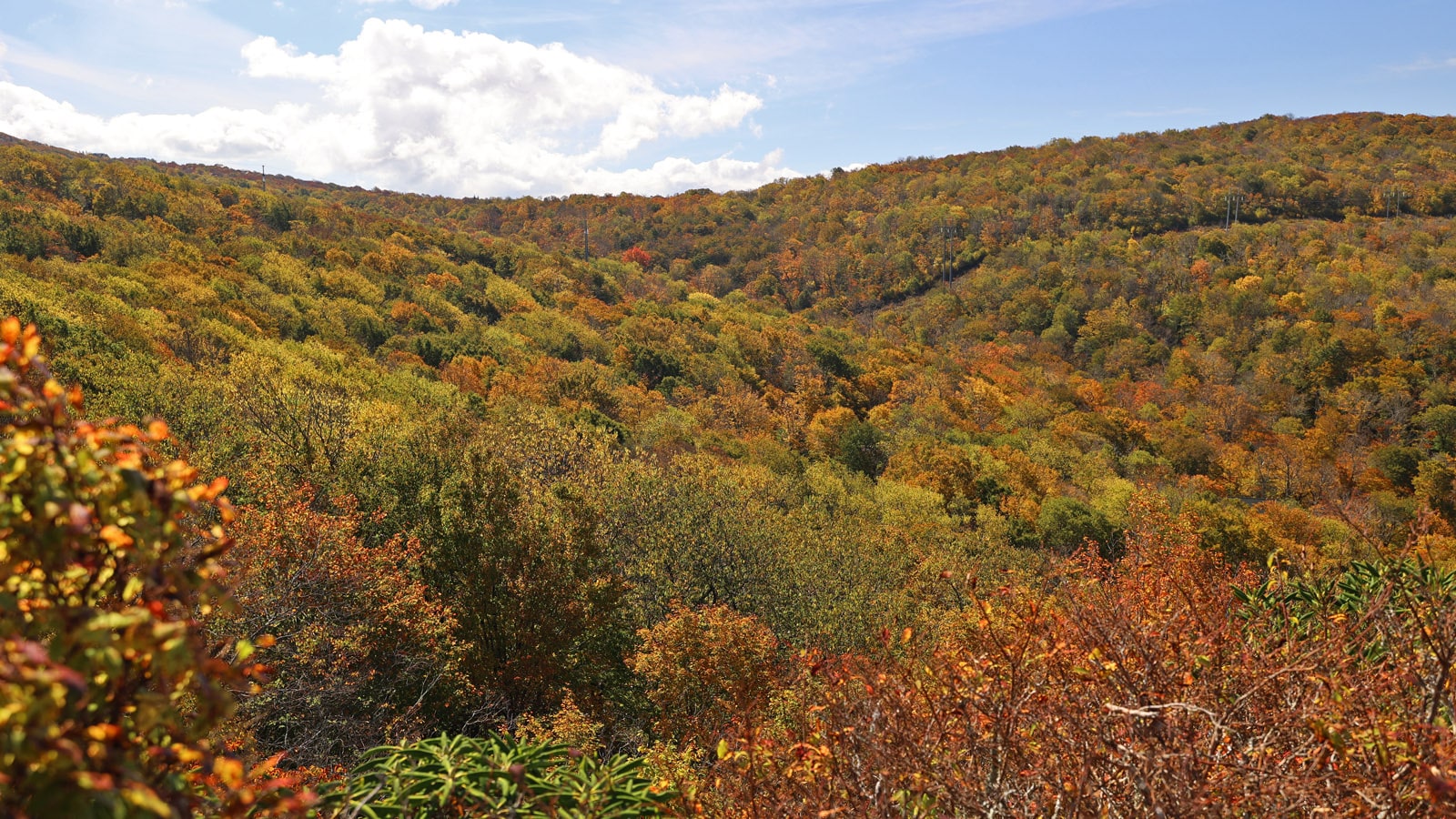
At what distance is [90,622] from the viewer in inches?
54.0

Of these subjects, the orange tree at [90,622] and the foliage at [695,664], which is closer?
the orange tree at [90,622]

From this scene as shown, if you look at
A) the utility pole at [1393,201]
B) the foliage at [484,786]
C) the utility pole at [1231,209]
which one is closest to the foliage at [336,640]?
the foliage at [484,786]

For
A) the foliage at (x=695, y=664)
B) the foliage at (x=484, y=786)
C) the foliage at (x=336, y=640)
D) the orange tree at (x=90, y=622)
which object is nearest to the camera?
the orange tree at (x=90, y=622)

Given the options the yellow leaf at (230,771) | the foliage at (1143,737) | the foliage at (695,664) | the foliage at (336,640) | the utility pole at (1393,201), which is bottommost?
the foliage at (695,664)

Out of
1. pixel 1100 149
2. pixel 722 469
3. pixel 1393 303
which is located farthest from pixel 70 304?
pixel 1100 149

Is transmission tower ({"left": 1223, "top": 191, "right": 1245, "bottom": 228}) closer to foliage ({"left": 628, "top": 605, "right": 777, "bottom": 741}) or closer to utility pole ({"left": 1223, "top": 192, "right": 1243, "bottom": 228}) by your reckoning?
utility pole ({"left": 1223, "top": 192, "right": 1243, "bottom": 228})

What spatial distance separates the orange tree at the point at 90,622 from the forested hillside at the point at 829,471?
3 centimetres

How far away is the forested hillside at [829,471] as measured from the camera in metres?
3.47

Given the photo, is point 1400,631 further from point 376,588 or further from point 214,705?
point 376,588

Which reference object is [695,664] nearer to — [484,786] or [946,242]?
[484,786]

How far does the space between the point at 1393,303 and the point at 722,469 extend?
72.3 metres

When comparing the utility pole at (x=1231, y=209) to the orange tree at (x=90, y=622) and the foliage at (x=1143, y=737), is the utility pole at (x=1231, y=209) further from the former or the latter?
the orange tree at (x=90, y=622)

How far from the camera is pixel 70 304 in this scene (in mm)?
29938

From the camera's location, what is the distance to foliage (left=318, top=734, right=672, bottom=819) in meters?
2.79
